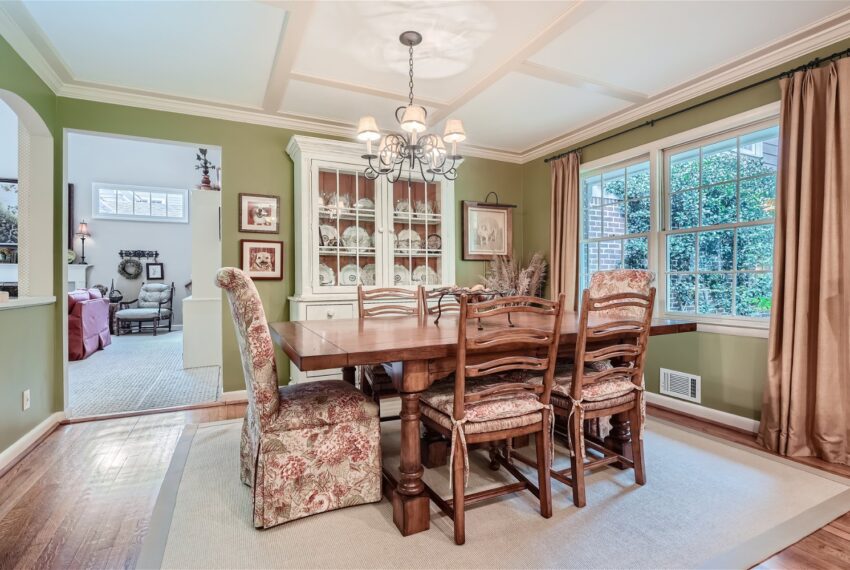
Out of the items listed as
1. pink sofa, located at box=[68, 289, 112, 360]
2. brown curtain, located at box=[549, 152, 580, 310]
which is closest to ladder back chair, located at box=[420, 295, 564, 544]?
brown curtain, located at box=[549, 152, 580, 310]

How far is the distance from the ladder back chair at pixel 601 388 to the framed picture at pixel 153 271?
9008 mm

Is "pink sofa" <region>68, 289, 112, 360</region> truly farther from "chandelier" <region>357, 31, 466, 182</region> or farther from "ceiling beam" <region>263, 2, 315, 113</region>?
"chandelier" <region>357, 31, 466, 182</region>

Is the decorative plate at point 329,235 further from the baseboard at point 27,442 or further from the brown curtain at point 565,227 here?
the baseboard at point 27,442

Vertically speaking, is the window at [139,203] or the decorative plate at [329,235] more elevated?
the window at [139,203]

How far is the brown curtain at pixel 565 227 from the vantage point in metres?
4.11

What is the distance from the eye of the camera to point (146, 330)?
8023 mm

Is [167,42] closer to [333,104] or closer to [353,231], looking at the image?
[333,104]

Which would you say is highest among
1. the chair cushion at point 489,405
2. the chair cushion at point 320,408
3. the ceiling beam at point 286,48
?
the ceiling beam at point 286,48

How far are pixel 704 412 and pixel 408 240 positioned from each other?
281 cm

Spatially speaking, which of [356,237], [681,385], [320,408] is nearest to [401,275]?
[356,237]

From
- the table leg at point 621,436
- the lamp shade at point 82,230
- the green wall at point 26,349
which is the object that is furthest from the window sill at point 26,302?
the lamp shade at point 82,230

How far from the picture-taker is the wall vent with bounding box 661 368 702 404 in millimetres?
3189

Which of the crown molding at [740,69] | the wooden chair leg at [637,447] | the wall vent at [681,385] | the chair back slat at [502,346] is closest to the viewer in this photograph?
the chair back slat at [502,346]

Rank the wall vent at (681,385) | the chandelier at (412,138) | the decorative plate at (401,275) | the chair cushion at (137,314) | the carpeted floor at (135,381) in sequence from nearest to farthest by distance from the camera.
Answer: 1. the chandelier at (412,138)
2. the wall vent at (681,385)
3. the carpeted floor at (135,381)
4. the decorative plate at (401,275)
5. the chair cushion at (137,314)
